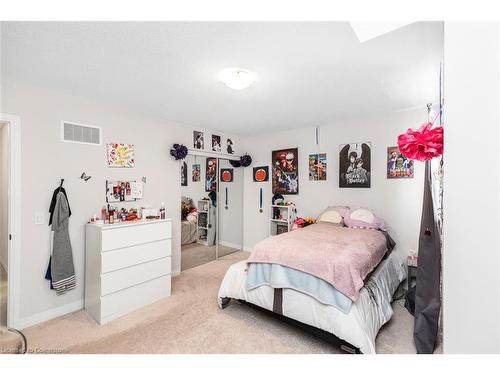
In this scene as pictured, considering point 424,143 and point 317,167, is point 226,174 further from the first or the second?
A: point 424,143

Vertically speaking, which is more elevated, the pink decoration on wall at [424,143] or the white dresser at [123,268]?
the pink decoration on wall at [424,143]

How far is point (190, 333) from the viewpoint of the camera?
2084mm

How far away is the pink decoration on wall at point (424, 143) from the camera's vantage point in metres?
1.09

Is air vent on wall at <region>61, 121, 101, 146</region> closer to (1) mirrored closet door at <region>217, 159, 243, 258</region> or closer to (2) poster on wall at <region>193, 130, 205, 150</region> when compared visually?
(2) poster on wall at <region>193, 130, 205, 150</region>

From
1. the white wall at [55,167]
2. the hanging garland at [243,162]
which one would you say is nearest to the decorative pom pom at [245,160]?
the hanging garland at [243,162]

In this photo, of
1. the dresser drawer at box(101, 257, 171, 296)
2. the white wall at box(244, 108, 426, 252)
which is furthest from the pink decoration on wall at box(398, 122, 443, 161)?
the dresser drawer at box(101, 257, 171, 296)

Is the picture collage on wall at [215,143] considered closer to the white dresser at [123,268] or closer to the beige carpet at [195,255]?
the white dresser at [123,268]

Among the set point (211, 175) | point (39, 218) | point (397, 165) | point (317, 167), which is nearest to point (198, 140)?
point (211, 175)

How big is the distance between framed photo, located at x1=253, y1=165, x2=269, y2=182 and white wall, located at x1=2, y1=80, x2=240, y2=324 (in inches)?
77.9

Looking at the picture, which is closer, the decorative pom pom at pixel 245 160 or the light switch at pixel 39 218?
the light switch at pixel 39 218

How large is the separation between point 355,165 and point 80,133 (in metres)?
3.48

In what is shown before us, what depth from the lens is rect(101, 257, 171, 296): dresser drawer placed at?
2330 mm

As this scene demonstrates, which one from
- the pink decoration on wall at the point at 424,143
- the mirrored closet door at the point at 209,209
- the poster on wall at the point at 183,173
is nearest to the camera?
the pink decoration on wall at the point at 424,143
